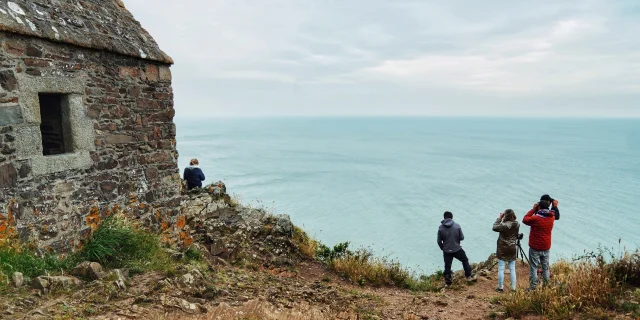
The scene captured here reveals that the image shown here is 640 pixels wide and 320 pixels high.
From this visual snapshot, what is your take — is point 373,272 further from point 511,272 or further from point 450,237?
point 511,272

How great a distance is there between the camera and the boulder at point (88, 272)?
551cm

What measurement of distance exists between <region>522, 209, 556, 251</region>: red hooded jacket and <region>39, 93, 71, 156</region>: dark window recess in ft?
26.3

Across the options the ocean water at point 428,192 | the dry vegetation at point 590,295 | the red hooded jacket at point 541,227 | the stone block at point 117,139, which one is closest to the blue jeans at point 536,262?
the red hooded jacket at point 541,227

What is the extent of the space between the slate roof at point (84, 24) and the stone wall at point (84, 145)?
16cm

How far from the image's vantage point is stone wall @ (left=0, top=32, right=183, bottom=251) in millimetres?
5609

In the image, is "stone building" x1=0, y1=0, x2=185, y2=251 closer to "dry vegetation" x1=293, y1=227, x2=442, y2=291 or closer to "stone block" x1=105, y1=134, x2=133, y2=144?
"stone block" x1=105, y1=134, x2=133, y2=144

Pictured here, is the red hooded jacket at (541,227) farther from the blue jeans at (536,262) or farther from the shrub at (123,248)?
the shrub at (123,248)

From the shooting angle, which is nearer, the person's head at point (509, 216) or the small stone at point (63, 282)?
the small stone at point (63, 282)

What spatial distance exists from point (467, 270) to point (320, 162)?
85.6 meters

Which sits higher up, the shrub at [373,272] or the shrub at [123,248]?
the shrub at [123,248]

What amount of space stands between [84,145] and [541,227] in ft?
26.2

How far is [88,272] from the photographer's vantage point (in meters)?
5.55

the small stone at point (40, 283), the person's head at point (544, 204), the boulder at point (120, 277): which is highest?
the person's head at point (544, 204)

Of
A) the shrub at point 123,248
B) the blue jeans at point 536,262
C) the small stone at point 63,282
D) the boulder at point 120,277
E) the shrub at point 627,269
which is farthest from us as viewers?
the blue jeans at point 536,262
